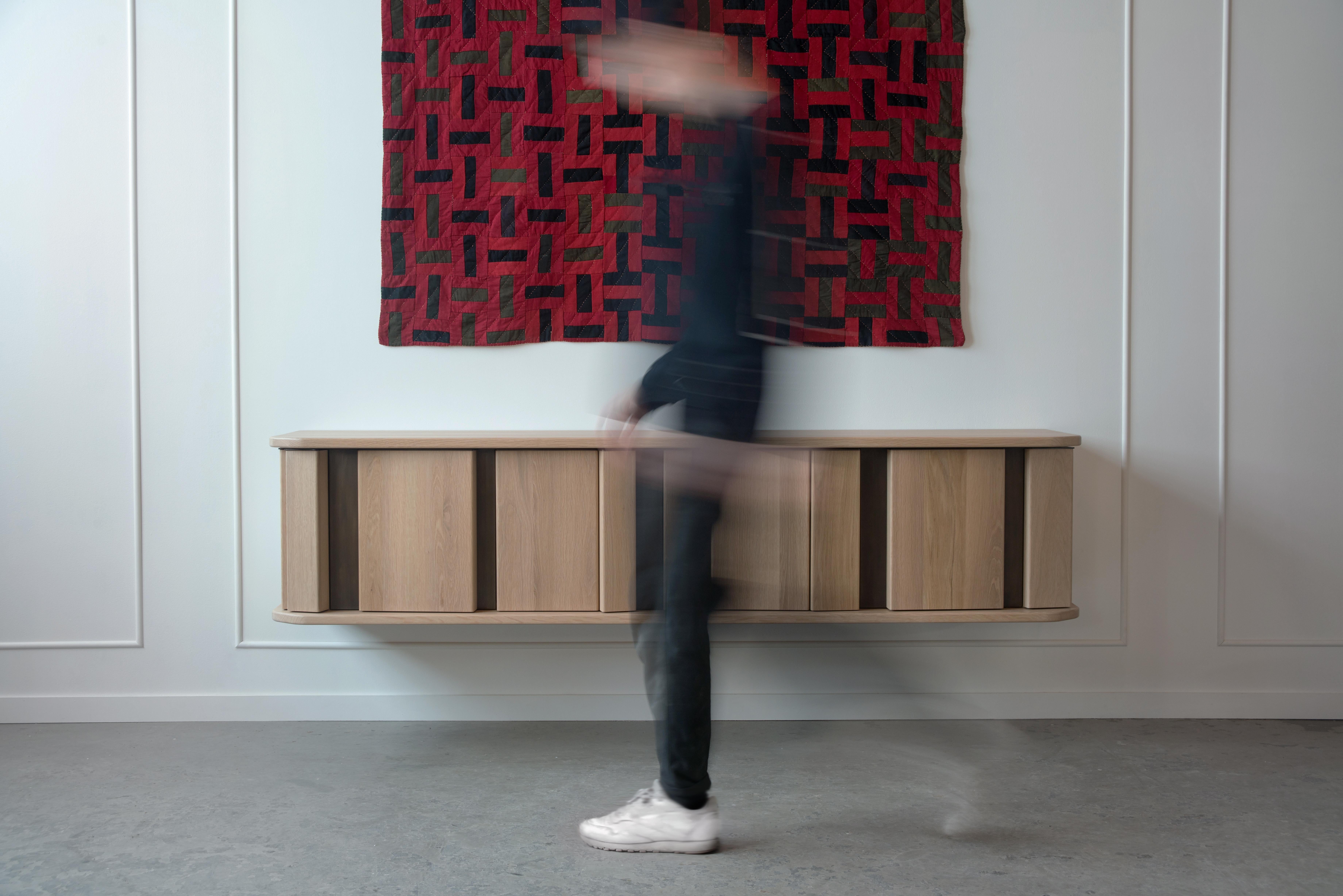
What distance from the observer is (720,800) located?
198 cm

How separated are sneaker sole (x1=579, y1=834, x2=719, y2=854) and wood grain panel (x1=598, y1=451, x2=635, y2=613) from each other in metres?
0.61

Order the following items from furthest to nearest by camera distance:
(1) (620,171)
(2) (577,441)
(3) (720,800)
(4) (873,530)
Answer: (1) (620,171), (4) (873,530), (2) (577,441), (3) (720,800)

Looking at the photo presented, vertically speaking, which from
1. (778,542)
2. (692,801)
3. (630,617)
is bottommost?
(692,801)

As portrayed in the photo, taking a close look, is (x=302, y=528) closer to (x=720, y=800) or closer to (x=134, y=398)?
(x=134, y=398)

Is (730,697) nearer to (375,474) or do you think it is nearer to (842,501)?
(842,501)

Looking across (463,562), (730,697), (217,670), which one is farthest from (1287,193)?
(217,670)

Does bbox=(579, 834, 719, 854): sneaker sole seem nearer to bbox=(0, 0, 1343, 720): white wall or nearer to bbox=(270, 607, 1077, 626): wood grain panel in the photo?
bbox=(270, 607, 1077, 626): wood grain panel

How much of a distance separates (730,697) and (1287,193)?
7.03 feet

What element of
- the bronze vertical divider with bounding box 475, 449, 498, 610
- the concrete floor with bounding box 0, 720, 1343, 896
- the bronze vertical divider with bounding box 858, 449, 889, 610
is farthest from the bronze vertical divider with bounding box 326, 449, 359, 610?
the bronze vertical divider with bounding box 858, 449, 889, 610

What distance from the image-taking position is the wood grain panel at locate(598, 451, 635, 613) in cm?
223

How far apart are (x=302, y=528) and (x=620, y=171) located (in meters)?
1.27

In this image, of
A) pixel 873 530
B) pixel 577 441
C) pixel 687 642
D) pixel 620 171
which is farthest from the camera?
pixel 620 171

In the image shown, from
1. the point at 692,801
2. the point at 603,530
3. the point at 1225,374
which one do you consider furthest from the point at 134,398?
the point at 1225,374

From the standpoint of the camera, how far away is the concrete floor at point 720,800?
164cm
